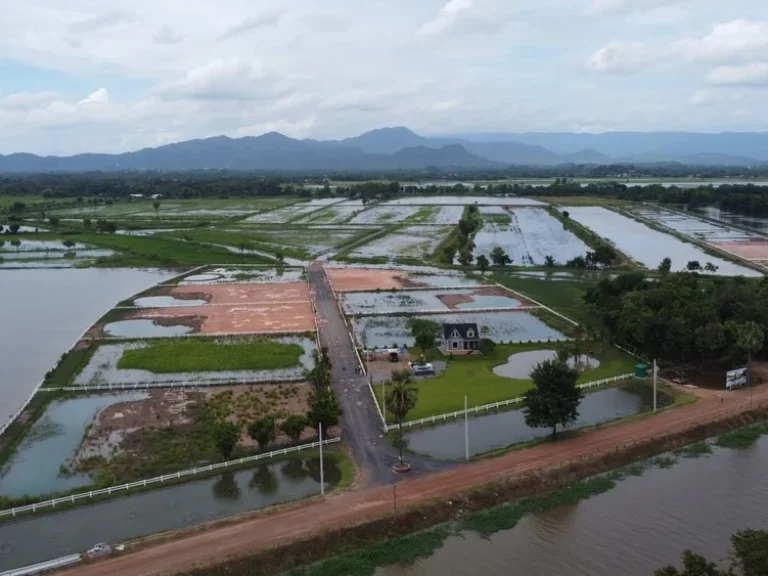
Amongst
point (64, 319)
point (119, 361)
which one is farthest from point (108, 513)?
point (64, 319)

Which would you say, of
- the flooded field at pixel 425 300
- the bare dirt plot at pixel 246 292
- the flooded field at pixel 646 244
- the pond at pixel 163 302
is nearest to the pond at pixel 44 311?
the pond at pixel 163 302

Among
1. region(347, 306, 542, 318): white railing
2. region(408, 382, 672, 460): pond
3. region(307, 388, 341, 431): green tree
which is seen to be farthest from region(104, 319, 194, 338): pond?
region(408, 382, 672, 460): pond

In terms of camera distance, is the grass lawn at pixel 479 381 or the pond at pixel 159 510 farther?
the grass lawn at pixel 479 381

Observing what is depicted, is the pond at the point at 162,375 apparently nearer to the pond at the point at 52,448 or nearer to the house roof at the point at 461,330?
the pond at the point at 52,448

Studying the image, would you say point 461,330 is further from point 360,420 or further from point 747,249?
point 747,249

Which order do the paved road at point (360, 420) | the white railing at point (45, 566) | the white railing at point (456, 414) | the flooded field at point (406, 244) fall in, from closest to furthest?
the white railing at point (45, 566)
the paved road at point (360, 420)
the white railing at point (456, 414)
the flooded field at point (406, 244)

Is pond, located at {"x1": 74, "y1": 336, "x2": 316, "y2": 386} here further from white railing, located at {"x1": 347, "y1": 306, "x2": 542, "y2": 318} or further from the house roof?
white railing, located at {"x1": 347, "y1": 306, "x2": 542, "y2": 318}
